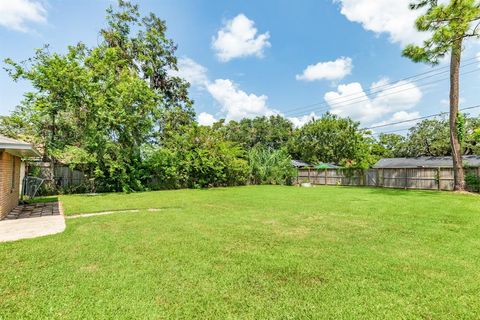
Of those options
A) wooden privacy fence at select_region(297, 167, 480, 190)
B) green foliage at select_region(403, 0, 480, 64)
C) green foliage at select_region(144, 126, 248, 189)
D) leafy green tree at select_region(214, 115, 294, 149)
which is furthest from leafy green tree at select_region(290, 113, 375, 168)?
green foliage at select_region(144, 126, 248, 189)

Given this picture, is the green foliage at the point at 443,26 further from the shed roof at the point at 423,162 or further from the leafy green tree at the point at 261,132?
the leafy green tree at the point at 261,132

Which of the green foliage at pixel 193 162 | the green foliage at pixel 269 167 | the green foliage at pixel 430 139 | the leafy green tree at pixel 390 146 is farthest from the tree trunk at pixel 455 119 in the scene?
the leafy green tree at pixel 390 146

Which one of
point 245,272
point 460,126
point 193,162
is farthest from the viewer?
point 193,162

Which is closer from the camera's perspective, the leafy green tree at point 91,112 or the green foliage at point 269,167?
the leafy green tree at point 91,112

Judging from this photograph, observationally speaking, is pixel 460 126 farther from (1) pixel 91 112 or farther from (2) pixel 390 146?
(2) pixel 390 146

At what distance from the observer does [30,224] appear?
569cm

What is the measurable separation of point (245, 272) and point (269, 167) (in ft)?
56.7

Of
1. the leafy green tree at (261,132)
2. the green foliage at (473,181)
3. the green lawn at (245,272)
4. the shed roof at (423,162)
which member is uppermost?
the leafy green tree at (261,132)

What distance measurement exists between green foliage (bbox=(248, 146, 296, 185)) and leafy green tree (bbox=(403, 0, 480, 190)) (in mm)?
10393

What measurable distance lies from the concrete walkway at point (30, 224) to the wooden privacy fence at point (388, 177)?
1753cm

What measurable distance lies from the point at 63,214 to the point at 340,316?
7443 mm

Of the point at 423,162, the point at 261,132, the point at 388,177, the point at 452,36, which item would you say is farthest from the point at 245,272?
A: the point at 261,132

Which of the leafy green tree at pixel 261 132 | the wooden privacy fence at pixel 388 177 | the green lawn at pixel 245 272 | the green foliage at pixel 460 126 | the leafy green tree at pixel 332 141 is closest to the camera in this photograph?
the green lawn at pixel 245 272

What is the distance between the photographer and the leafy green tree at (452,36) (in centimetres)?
1083
